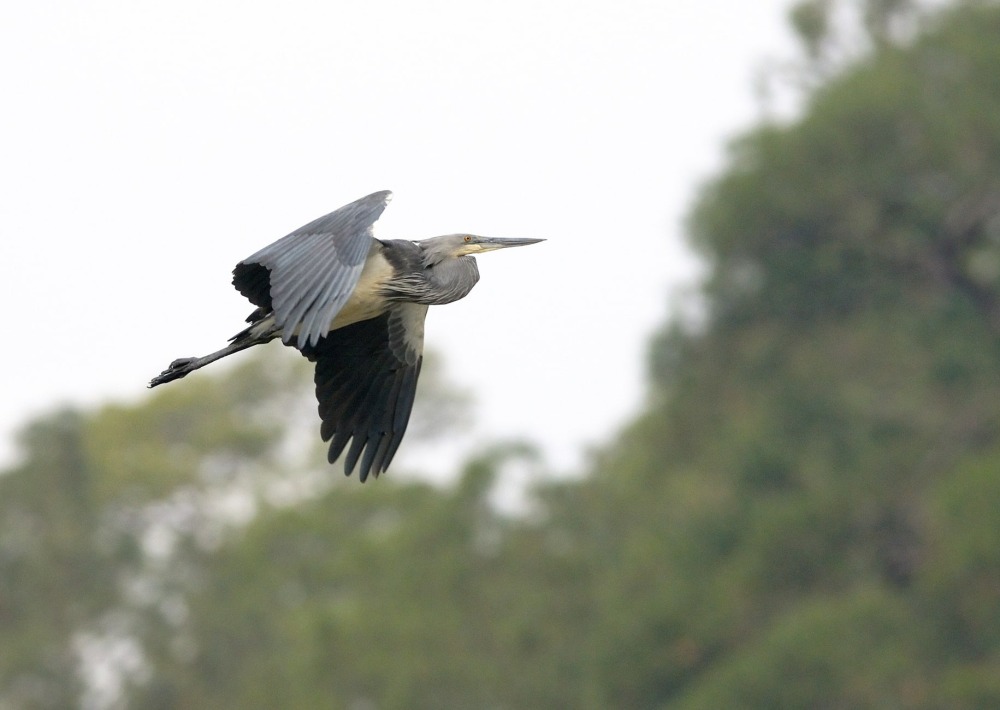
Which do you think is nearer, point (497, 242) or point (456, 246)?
point (456, 246)

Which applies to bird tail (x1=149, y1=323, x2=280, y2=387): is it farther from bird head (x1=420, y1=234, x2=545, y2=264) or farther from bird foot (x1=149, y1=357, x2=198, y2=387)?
bird head (x1=420, y1=234, x2=545, y2=264)

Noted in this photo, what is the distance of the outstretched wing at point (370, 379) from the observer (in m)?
9.89

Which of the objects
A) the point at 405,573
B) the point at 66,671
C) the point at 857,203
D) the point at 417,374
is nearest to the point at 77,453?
the point at 66,671

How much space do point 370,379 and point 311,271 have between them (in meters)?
1.80

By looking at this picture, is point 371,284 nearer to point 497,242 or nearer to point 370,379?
point 370,379

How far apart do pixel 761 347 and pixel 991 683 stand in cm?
577

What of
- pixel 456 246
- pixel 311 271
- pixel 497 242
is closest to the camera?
pixel 311 271

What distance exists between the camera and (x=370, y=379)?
392 inches

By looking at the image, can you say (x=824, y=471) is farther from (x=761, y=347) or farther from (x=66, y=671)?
(x=66, y=671)

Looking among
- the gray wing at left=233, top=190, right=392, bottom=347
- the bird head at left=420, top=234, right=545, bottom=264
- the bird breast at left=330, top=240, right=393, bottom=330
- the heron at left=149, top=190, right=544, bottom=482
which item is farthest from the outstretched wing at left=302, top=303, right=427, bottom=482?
the gray wing at left=233, top=190, right=392, bottom=347

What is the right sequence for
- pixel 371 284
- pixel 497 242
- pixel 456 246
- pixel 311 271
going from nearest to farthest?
pixel 311 271 < pixel 371 284 < pixel 456 246 < pixel 497 242

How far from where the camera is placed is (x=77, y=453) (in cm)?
3359

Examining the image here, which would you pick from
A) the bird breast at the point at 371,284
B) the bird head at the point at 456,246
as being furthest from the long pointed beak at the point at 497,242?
the bird breast at the point at 371,284

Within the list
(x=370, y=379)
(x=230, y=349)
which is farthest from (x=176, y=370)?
(x=370, y=379)
